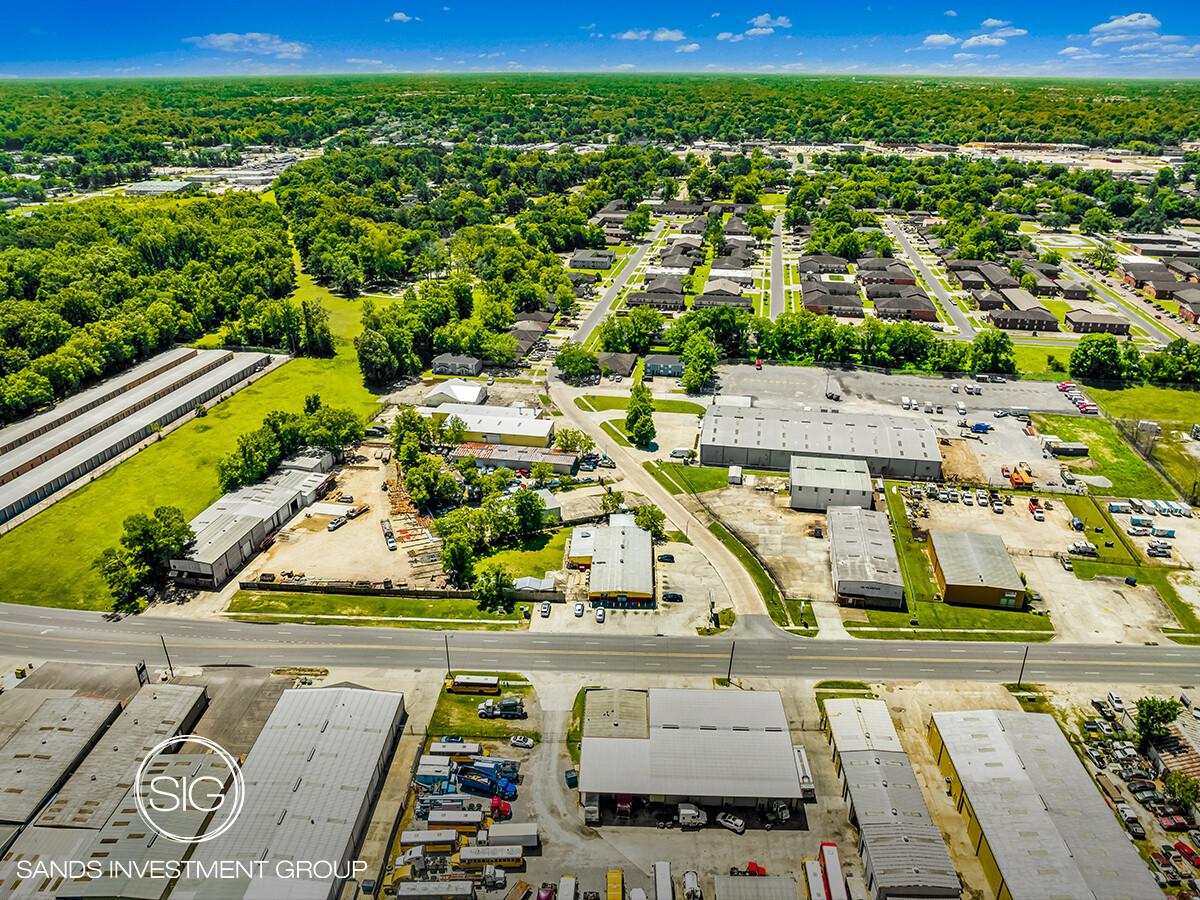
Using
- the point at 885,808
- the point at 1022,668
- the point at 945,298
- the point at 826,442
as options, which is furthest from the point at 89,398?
the point at 945,298

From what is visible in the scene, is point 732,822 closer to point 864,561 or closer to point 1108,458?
point 864,561

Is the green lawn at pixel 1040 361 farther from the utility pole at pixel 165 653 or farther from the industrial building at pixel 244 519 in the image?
the utility pole at pixel 165 653

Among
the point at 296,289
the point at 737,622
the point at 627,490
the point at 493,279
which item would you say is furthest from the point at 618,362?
the point at 296,289

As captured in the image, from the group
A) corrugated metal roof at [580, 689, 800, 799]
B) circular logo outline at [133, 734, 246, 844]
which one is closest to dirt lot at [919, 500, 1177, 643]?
corrugated metal roof at [580, 689, 800, 799]

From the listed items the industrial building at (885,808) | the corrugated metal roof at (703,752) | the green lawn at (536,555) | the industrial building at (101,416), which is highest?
the industrial building at (101,416)

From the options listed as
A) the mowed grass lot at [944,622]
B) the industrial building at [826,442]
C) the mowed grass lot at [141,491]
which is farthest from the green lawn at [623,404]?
the mowed grass lot at [944,622]

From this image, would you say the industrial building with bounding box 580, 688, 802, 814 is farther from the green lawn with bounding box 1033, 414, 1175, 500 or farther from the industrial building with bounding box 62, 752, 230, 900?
the green lawn with bounding box 1033, 414, 1175, 500
